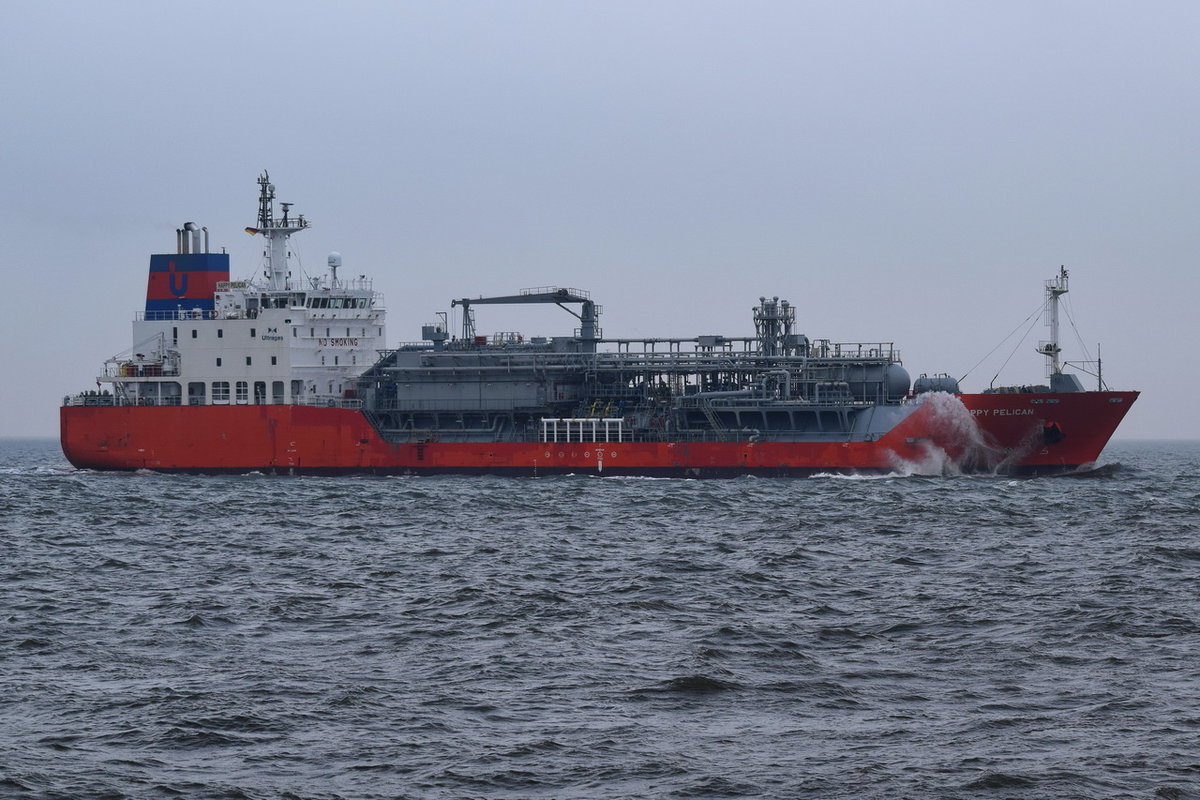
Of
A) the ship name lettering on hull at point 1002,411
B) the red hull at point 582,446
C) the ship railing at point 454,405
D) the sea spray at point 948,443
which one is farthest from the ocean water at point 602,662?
the ship railing at point 454,405

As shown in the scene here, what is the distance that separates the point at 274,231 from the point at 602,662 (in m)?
52.6

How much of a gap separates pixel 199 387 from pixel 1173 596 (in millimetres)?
48981

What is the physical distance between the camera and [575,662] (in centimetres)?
1966

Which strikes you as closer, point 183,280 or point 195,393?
point 195,393

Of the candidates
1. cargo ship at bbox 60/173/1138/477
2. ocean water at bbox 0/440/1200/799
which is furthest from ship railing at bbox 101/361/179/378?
ocean water at bbox 0/440/1200/799

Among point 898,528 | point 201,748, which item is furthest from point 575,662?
point 898,528

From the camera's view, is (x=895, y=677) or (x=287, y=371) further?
(x=287, y=371)

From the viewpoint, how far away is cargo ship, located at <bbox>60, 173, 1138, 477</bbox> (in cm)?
5897

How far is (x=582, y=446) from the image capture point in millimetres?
61094

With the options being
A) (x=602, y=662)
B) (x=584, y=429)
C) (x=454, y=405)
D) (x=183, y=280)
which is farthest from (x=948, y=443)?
(x=602, y=662)

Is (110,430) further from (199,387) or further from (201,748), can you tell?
(201,748)

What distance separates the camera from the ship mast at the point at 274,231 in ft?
223

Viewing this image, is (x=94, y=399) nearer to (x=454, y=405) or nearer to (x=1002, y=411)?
(x=454, y=405)

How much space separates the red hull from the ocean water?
20093mm
